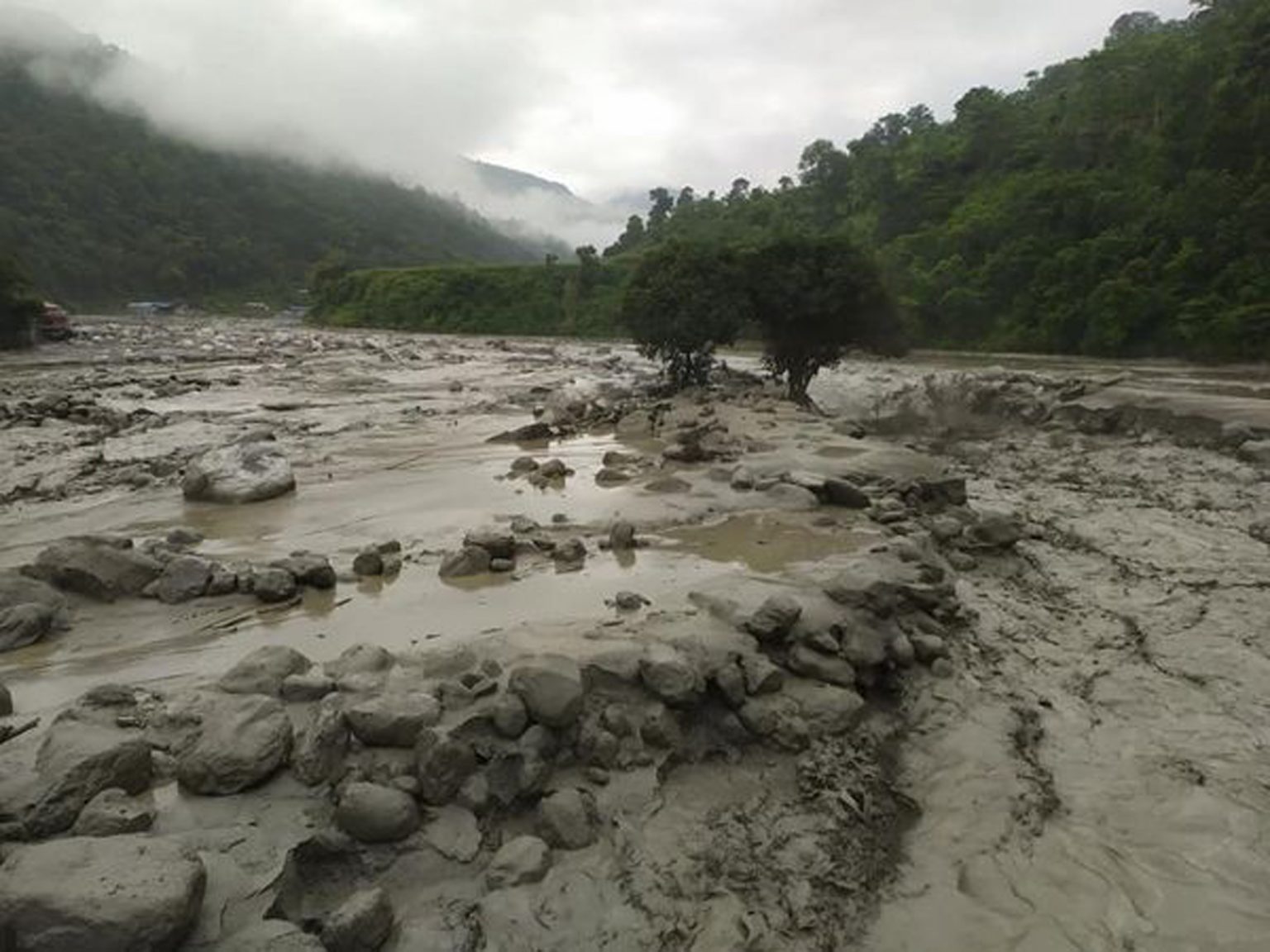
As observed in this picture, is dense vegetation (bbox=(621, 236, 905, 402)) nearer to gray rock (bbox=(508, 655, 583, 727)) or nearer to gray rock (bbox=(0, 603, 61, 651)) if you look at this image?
gray rock (bbox=(0, 603, 61, 651))

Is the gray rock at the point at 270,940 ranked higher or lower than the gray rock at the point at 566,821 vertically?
higher

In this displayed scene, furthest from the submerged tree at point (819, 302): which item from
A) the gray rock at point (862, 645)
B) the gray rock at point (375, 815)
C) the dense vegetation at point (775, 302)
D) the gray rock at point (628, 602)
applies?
the gray rock at point (375, 815)

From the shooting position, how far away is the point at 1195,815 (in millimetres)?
5309

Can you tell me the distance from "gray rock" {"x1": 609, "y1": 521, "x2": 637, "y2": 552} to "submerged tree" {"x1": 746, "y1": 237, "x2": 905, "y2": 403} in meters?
18.2

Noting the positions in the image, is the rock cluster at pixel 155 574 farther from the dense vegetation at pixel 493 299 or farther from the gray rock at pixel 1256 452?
the dense vegetation at pixel 493 299

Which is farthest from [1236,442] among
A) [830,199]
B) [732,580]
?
[830,199]

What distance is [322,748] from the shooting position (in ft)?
14.8

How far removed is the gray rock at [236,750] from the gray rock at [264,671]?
494 millimetres

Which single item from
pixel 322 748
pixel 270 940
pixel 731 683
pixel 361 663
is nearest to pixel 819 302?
pixel 731 683

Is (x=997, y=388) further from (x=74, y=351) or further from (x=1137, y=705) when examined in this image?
(x=74, y=351)

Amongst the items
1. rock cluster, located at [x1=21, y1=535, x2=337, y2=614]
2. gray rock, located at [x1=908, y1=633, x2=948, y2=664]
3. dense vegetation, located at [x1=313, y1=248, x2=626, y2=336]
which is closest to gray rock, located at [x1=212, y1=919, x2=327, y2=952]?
rock cluster, located at [x1=21, y1=535, x2=337, y2=614]

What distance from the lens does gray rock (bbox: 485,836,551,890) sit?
4.06 m

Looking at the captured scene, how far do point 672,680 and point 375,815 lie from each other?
2.05 m

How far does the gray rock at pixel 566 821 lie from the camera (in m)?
4.39
